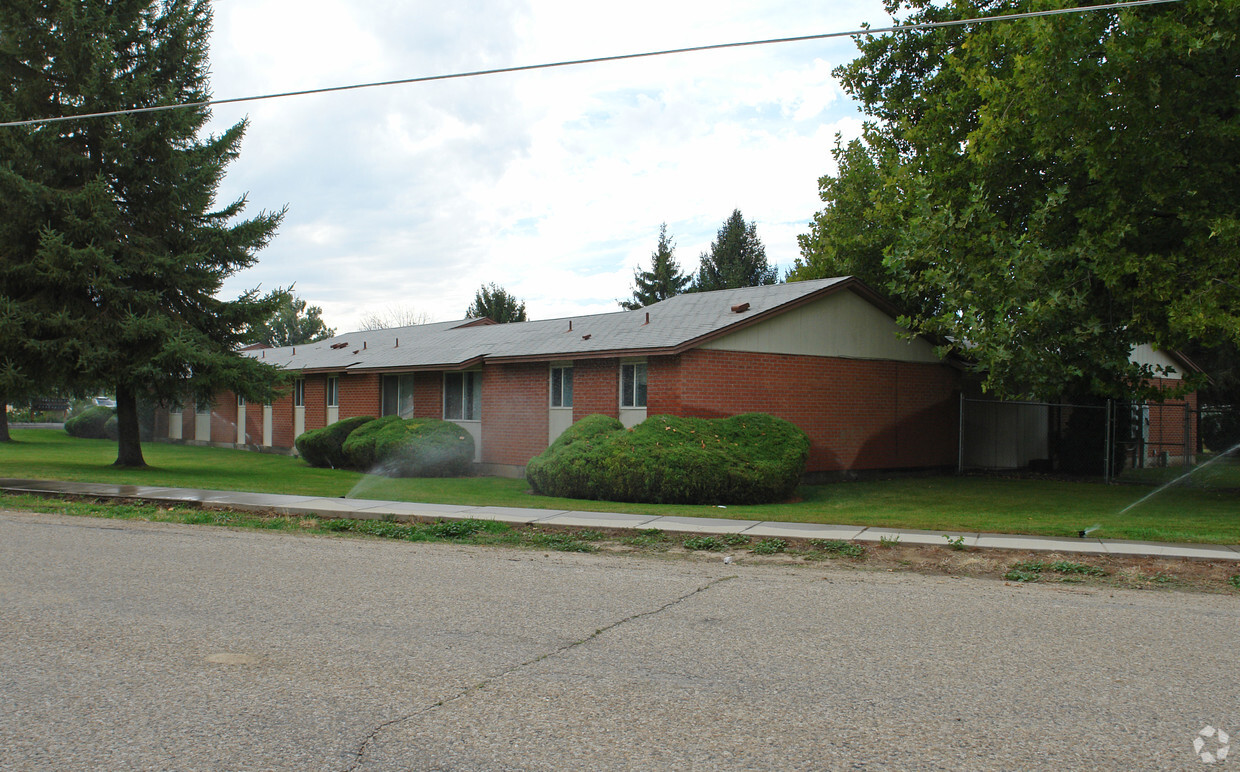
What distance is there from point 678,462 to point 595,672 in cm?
1049

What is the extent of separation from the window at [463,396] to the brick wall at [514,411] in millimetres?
445

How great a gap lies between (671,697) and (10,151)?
2371 centimetres

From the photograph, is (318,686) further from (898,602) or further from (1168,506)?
(1168,506)

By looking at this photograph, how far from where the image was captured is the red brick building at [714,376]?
63.6 feet

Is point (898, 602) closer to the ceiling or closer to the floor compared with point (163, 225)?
closer to the floor

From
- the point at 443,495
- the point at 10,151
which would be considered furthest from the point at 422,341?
the point at 443,495

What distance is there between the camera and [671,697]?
477 cm

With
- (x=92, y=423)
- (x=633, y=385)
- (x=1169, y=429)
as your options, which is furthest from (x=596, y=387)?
(x=92, y=423)

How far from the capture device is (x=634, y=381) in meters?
20.1

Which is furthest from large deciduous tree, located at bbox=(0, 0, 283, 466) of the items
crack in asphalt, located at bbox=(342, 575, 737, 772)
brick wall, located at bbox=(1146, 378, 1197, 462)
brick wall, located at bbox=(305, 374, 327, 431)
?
brick wall, located at bbox=(1146, 378, 1197, 462)

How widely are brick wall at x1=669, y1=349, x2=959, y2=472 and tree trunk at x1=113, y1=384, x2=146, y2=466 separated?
14279 mm

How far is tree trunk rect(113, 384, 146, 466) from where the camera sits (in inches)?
916

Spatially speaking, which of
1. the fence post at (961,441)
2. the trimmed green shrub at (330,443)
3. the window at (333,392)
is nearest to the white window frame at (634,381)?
the trimmed green shrub at (330,443)

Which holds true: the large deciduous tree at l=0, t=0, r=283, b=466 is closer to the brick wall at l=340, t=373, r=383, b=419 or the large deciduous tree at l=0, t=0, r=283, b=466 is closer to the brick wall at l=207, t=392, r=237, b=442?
the brick wall at l=340, t=373, r=383, b=419
